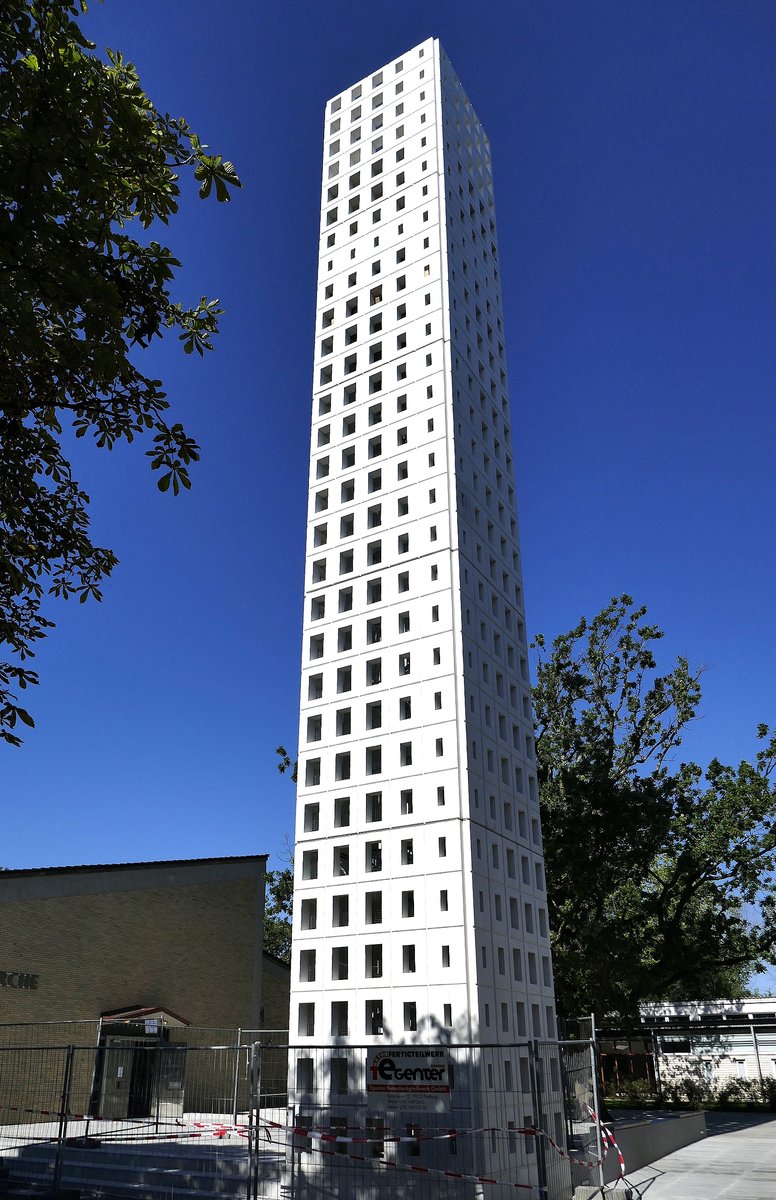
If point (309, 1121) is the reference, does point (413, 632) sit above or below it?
above

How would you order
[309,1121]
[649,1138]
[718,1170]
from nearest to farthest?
[309,1121] < [718,1170] < [649,1138]

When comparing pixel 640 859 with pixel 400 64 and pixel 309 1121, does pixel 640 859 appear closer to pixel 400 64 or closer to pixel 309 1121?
pixel 309 1121

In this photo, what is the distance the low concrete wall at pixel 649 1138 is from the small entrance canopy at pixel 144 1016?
1533 centimetres

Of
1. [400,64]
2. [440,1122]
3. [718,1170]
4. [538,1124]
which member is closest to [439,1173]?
[538,1124]

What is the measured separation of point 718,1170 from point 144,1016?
60.1ft

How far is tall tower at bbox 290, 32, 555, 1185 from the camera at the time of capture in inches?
1034

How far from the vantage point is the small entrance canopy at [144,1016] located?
2903cm

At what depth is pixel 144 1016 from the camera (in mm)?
30156

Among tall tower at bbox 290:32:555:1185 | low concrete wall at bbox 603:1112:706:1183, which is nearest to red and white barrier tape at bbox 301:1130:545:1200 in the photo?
low concrete wall at bbox 603:1112:706:1183

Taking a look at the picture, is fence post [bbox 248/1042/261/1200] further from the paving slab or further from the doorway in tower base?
the paving slab

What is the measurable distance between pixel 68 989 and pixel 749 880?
92.8 ft

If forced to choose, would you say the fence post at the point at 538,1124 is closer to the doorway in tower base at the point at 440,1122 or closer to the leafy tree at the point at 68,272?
the doorway in tower base at the point at 440,1122

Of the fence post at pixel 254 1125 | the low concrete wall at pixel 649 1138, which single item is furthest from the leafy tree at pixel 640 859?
the fence post at pixel 254 1125

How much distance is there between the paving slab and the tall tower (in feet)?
16.1
